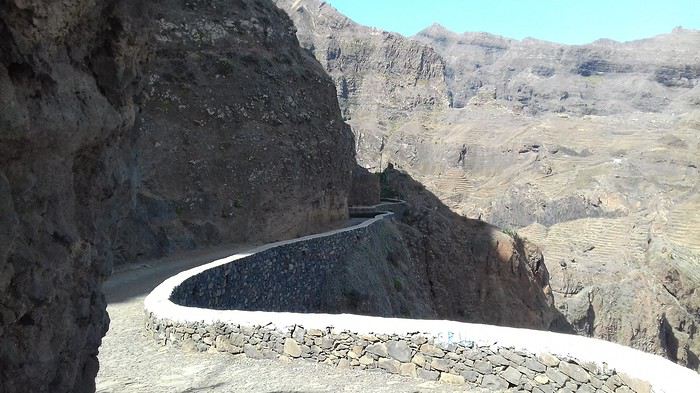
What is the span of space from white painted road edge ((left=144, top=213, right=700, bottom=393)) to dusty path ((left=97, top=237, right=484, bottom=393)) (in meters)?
0.51

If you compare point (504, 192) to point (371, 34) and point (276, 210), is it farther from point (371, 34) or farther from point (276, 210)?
point (276, 210)

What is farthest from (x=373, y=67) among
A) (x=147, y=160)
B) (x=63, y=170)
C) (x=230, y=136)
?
(x=63, y=170)

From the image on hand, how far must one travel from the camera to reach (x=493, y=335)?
23.8ft

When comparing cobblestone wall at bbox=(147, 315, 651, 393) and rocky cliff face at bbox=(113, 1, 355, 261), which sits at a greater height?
rocky cliff face at bbox=(113, 1, 355, 261)

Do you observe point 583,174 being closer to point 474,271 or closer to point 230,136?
point 474,271

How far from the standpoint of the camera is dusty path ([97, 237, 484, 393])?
767 centimetres

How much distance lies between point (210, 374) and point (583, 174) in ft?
278

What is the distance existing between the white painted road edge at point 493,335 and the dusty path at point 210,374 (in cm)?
51

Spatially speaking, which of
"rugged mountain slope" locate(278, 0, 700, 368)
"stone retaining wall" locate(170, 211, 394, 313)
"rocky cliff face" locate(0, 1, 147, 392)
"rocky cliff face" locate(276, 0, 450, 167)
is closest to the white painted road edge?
"stone retaining wall" locate(170, 211, 394, 313)

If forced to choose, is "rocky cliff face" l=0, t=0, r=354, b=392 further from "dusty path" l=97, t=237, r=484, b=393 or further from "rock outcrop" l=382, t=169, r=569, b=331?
"rock outcrop" l=382, t=169, r=569, b=331

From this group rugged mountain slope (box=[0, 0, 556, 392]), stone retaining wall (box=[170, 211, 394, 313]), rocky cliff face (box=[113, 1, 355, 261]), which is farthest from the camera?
rocky cliff face (box=[113, 1, 355, 261])

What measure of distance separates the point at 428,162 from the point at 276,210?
9301 cm

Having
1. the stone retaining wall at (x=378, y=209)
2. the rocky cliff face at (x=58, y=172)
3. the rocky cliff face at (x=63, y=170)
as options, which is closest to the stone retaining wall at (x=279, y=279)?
the rocky cliff face at (x=63, y=170)

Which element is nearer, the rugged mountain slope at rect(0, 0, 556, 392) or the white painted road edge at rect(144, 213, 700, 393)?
the rugged mountain slope at rect(0, 0, 556, 392)
